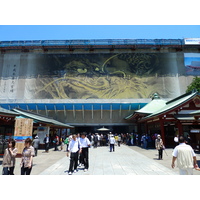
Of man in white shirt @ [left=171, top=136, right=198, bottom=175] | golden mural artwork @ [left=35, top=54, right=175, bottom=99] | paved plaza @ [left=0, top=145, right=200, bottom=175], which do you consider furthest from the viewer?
golden mural artwork @ [left=35, top=54, right=175, bottom=99]

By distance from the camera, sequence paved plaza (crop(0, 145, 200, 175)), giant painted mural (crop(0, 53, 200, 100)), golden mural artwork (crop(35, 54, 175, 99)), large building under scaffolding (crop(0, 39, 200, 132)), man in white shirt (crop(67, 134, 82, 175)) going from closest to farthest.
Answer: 1. man in white shirt (crop(67, 134, 82, 175))
2. paved plaza (crop(0, 145, 200, 175))
3. large building under scaffolding (crop(0, 39, 200, 132))
4. giant painted mural (crop(0, 53, 200, 100))
5. golden mural artwork (crop(35, 54, 175, 99))

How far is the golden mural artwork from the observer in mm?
39375

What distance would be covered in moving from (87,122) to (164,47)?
93.4 ft

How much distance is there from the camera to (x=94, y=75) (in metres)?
40.8

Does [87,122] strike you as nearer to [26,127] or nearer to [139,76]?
[139,76]

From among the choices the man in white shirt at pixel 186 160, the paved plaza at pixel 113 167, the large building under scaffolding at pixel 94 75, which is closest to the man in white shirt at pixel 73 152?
the paved plaza at pixel 113 167

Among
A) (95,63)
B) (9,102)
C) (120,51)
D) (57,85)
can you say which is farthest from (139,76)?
(9,102)

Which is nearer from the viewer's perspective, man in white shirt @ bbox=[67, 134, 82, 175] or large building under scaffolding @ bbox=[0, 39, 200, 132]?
man in white shirt @ bbox=[67, 134, 82, 175]

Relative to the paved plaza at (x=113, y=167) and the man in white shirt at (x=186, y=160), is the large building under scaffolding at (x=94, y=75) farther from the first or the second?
the man in white shirt at (x=186, y=160)

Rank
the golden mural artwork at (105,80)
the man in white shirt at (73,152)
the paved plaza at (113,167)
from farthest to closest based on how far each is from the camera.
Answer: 1. the golden mural artwork at (105,80)
2. the paved plaza at (113,167)
3. the man in white shirt at (73,152)

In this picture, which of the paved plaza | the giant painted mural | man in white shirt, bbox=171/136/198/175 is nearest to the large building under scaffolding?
the giant painted mural

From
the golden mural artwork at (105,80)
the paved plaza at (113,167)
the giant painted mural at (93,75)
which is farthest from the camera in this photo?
the golden mural artwork at (105,80)

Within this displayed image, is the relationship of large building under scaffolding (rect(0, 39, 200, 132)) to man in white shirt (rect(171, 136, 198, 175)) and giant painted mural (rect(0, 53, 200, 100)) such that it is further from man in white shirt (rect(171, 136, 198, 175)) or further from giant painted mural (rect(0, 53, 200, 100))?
man in white shirt (rect(171, 136, 198, 175))

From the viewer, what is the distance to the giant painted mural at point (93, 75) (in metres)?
39.2
